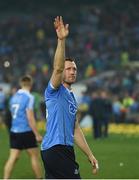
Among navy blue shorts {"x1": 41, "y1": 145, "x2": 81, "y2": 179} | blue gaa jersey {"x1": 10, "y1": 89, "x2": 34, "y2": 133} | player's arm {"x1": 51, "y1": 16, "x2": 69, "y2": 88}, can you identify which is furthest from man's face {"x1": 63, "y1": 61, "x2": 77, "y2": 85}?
blue gaa jersey {"x1": 10, "y1": 89, "x2": 34, "y2": 133}

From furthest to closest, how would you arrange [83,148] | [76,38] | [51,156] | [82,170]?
[76,38] → [82,170] → [83,148] → [51,156]

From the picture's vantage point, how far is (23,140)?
14367 millimetres

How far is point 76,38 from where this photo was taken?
4588cm

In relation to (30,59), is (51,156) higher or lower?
higher

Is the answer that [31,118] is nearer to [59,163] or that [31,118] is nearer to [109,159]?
[109,159]

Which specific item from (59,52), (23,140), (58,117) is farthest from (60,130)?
(23,140)

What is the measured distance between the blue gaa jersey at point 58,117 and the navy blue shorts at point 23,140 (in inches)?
220

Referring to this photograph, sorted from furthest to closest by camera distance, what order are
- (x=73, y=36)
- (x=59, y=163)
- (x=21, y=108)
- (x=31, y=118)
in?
(x=73, y=36) < (x=21, y=108) < (x=31, y=118) < (x=59, y=163)

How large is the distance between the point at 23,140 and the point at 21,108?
63 cm

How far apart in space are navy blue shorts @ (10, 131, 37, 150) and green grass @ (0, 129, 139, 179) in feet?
2.72

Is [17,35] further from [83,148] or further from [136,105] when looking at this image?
[83,148]

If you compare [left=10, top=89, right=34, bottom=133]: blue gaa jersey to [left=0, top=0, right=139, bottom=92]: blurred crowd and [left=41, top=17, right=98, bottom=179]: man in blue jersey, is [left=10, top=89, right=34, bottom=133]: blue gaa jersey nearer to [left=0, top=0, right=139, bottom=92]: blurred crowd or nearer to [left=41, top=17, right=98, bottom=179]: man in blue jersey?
[left=41, top=17, right=98, bottom=179]: man in blue jersey

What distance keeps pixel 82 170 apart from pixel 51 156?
7.41 metres

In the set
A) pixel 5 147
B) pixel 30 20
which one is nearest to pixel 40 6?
pixel 30 20
